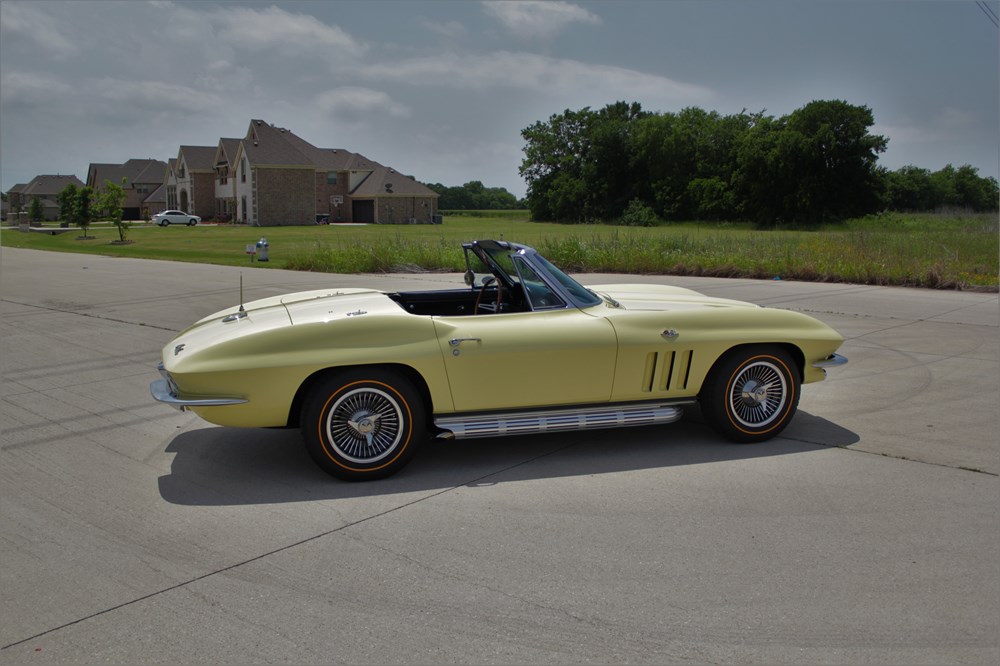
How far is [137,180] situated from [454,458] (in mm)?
94350

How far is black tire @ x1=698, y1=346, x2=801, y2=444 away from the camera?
516 cm

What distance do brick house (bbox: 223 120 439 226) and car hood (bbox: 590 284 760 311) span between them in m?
62.7

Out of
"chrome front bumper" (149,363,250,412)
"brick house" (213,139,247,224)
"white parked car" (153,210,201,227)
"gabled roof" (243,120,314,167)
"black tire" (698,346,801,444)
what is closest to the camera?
"chrome front bumper" (149,363,250,412)

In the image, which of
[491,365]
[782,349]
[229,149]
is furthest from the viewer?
[229,149]

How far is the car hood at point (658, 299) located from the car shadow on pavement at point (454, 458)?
0.92 metres

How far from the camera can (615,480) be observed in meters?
4.62

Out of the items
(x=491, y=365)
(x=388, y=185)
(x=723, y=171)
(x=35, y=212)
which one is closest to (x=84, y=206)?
(x=35, y=212)

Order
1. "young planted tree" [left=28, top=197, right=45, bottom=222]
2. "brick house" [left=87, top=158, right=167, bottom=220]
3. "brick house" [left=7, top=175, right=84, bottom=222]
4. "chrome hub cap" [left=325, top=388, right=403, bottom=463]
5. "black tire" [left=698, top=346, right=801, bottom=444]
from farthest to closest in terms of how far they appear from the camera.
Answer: "brick house" [left=7, top=175, right=84, bottom=222] → "brick house" [left=87, top=158, right=167, bottom=220] → "young planted tree" [left=28, top=197, right=45, bottom=222] → "black tire" [left=698, top=346, right=801, bottom=444] → "chrome hub cap" [left=325, top=388, right=403, bottom=463]

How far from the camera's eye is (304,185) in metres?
67.1

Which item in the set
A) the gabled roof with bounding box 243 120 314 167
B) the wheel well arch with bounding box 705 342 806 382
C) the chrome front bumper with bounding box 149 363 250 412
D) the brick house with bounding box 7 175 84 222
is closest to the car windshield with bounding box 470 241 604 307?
the wheel well arch with bounding box 705 342 806 382

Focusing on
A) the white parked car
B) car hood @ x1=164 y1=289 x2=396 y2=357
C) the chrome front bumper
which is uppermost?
the white parked car

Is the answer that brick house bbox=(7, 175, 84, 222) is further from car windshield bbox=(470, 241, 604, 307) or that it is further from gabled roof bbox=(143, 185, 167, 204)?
car windshield bbox=(470, 241, 604, 307)

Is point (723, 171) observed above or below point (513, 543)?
above

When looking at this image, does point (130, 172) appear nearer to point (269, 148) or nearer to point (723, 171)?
point (269, 148)
